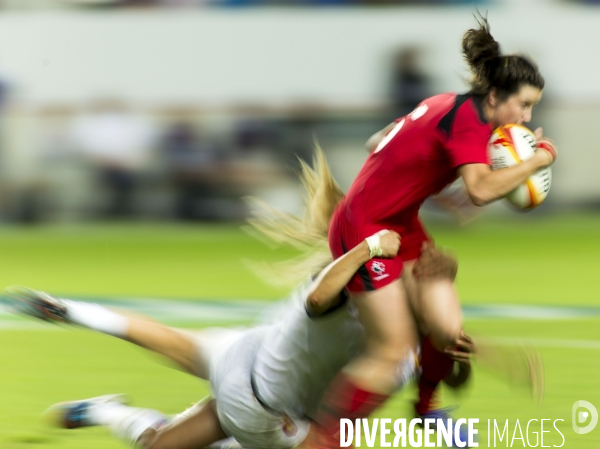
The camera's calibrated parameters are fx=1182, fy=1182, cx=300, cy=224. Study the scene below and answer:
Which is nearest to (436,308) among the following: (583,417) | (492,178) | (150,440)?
(492,178)

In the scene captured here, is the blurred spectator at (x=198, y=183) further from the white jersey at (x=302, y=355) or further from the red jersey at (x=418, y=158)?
the white jersey at (x=302, y=355)

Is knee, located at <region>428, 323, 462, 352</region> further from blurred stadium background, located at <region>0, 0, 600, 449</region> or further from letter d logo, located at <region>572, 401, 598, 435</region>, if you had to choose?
blurred stadium background, located at <region>0, 0, 600, 449</region>

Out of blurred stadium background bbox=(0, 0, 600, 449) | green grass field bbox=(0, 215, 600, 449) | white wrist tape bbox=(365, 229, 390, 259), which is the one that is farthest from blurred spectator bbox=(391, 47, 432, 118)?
white wrist tape bbox=(365, 229, 390, 259)

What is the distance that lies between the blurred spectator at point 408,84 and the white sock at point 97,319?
436 inches

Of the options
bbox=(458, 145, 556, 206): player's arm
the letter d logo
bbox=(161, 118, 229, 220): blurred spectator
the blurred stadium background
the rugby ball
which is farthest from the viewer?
bbox=(161, 118, 229, 220): blurred spectator

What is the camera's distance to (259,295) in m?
9.91

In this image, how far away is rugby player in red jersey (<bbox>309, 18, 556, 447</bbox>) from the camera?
446 cm

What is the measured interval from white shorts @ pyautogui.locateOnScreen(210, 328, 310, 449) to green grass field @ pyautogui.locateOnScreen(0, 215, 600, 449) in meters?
0.72

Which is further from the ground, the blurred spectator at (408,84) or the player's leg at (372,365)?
the player's leg at (372,365)

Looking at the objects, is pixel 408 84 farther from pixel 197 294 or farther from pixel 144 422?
pixel 144 422

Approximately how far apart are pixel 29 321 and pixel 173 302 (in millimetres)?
1330

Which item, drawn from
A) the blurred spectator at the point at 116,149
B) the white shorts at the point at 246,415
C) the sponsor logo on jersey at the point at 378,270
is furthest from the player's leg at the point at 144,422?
the blurred spectator at the point at 116,149

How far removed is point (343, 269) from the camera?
4555mm

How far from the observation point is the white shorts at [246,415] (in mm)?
4605
